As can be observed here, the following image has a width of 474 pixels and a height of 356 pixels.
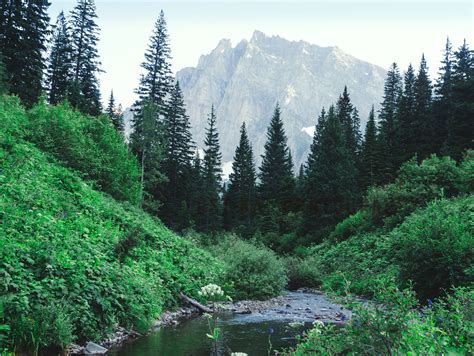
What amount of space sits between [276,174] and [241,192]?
6135 mm

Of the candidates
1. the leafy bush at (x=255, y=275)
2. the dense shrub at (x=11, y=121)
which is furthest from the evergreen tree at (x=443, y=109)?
the dense shrub at (x=11, y=121)

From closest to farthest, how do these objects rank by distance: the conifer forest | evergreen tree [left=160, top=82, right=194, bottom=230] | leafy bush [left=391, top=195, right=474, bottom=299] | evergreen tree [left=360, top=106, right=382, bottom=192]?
the conifer forest
leafy bush [left=391, top=195, right=474, bottom=299]
evergreen tree [left=360, top=106, right=382, bottom=192]
evergreen tree [left=160, top=82, right=194, bottom=230]

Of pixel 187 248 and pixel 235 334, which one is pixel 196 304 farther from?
pixel 187 248

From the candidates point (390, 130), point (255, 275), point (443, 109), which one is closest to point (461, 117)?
point (443, 109)

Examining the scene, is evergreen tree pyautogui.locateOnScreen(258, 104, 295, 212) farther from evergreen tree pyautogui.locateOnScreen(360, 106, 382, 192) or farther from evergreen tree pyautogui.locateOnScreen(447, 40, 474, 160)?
evergreen tree pyautogui.locateOnScreen(447, 40, 474, 160)

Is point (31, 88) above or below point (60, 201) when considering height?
above

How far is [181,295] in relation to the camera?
49.8ft

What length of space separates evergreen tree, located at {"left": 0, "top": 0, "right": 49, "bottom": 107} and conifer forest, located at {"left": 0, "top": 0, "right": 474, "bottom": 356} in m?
0.12

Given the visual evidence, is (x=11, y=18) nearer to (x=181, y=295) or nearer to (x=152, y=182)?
(x=152, y=182)

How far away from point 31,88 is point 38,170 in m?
21.9

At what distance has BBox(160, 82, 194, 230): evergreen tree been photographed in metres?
55.8

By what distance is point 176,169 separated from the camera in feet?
188

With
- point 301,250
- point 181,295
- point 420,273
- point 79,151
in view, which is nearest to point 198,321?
point 181,295

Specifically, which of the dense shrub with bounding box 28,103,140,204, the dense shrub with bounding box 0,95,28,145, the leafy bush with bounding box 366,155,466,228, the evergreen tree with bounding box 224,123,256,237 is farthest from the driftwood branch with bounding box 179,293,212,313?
the evergreen tree with bounding box 224,123,256,237
